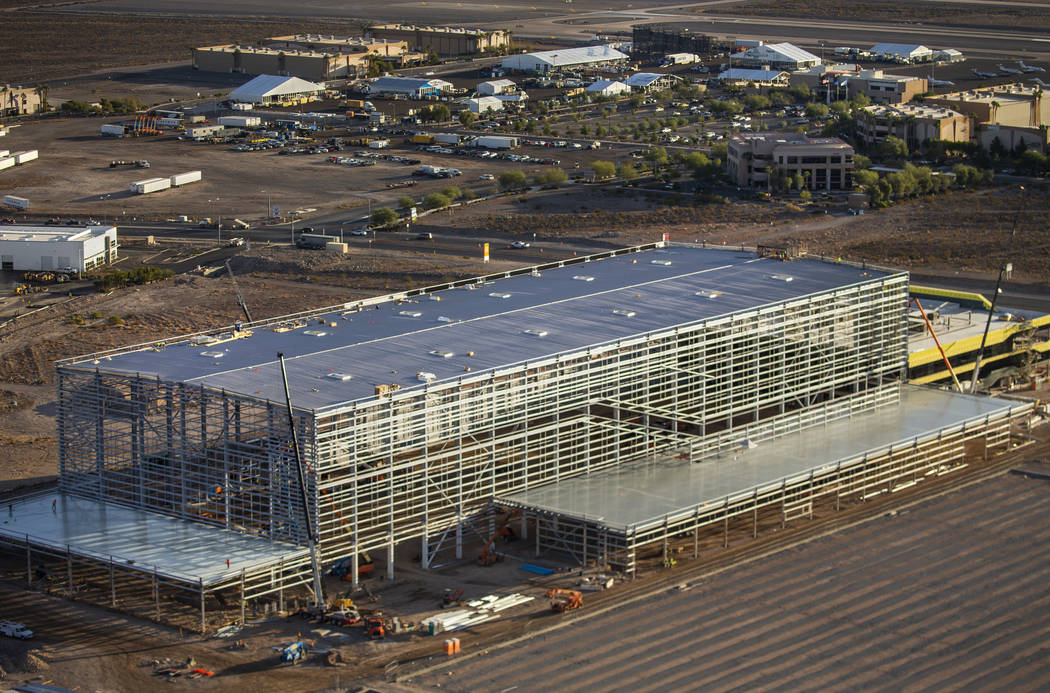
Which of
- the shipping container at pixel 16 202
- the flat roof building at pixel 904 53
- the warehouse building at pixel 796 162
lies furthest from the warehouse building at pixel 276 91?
the flat roof building at pixel 904 53

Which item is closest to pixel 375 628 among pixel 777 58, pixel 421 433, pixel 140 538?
pixel 421 433

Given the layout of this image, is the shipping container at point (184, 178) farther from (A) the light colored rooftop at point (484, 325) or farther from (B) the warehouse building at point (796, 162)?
(A) the light colored rooftop at point (484, 325)

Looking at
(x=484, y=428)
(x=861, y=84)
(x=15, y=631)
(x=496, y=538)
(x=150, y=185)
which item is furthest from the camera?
(x=861, y=84)

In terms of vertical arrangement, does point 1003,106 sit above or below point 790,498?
above

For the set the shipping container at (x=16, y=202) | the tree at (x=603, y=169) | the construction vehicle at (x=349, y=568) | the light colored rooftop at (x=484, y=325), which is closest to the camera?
the construction vehicle at (x=349, y=568)

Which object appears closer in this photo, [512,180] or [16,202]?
[16,202]

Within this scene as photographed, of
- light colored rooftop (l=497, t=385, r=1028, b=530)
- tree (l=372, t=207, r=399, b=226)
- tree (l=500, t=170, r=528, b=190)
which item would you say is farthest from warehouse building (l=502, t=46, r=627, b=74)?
light colored rooftop (l=497, t=385, r=1028, b=530)

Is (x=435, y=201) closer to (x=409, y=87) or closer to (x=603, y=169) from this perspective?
(x=603, y=169)

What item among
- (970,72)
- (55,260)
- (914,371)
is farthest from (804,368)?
(970,72)
